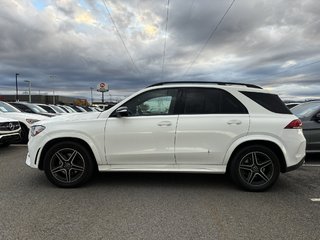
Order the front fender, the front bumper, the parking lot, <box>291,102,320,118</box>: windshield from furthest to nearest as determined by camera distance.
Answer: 1. the front bumper
2. <box>291,102,320,118</box>: windshield
3. the front fender
4. the parking lot

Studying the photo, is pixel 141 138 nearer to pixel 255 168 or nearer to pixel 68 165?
pixel 68 165

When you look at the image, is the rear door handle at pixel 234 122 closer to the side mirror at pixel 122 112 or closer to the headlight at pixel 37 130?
the side mirror at pixel 122 112

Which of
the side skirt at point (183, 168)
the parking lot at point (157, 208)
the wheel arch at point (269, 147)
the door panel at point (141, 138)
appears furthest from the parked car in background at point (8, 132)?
the wheel arch at point (269, 147)

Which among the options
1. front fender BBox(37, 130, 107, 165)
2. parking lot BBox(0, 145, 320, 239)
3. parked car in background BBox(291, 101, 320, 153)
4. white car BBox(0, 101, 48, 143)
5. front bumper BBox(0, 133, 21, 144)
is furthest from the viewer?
white car BBox(0, 101, 48, 143)

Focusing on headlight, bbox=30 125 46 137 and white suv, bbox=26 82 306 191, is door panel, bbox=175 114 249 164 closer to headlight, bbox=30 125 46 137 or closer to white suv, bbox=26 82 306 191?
white suv, bbox=26 82 306 191

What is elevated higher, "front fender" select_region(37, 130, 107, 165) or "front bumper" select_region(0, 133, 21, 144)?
"front fender" select_region(37, 130, 107, 165)

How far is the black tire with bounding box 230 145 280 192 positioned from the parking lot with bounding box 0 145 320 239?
0.18 metres

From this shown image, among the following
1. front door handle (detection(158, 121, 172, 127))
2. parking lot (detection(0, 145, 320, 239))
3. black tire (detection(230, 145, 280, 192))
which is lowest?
parking lot (detection(0, 145, 320, 239))

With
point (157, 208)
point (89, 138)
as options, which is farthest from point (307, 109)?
point (89, 138)

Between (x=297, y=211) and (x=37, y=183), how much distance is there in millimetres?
4331

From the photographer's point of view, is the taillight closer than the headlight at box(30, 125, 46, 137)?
Yes

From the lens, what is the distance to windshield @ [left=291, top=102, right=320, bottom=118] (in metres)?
7.96

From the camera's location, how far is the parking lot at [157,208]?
3.70 metres

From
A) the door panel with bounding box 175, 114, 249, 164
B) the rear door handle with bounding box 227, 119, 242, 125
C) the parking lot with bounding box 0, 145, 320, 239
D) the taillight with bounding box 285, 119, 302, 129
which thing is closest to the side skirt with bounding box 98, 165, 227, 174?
the door panel with bounding box 175, 114, 249, 164
